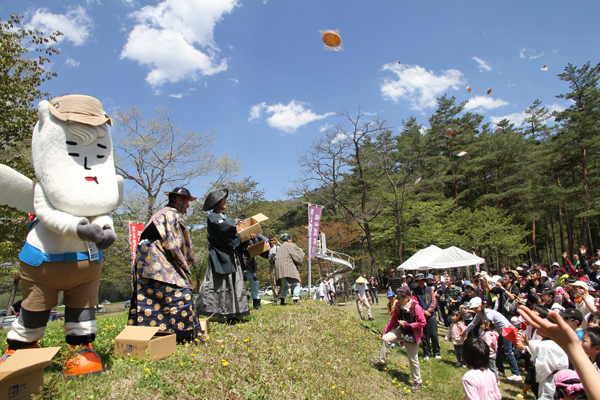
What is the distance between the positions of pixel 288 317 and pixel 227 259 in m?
1.80

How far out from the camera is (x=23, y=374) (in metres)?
2.31

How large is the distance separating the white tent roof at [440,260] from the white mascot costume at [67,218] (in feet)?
40.7

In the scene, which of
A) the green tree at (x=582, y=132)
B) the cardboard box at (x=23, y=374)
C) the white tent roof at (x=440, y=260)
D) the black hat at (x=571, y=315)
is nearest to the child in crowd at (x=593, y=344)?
the black hat at (x=571, y=315)

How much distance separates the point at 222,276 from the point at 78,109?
292 centimetres

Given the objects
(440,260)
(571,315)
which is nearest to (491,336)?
(571,315)

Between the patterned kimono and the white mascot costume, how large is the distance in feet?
1.60

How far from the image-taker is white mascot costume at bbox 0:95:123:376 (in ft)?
10.2

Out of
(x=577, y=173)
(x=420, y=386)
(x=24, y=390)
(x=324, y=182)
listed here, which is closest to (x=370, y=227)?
(x=324, y=182)

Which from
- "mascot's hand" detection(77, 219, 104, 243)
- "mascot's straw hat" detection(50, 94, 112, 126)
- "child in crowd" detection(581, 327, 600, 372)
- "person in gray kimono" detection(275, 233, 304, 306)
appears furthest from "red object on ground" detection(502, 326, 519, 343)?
"mascot's straw hat" detection(50, 94, 112, 126)

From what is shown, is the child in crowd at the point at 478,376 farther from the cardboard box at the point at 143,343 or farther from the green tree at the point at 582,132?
the green tree at the point at 582,132

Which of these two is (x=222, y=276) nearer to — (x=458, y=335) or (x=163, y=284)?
(x=163, y=284)

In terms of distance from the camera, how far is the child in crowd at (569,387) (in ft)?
6.90

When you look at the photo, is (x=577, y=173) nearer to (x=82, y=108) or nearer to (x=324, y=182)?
(x=324, y=182)

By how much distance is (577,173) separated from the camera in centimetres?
2658
